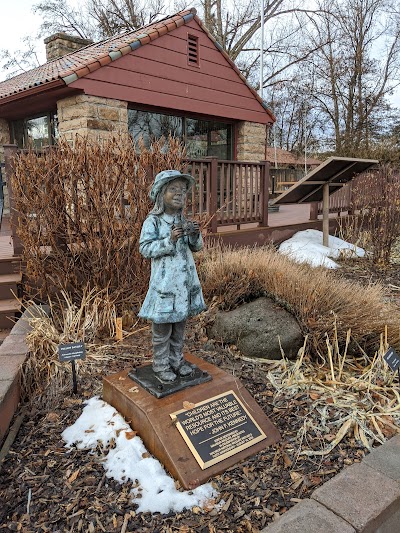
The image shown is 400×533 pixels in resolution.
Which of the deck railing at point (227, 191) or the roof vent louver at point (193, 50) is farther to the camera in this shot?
the roof vent louver at point (193, 50)

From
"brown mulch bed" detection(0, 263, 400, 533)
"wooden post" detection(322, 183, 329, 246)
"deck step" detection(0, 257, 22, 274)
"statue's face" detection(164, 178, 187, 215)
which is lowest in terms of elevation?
"brown mulch bed" detection(0, 263, 400, 533)

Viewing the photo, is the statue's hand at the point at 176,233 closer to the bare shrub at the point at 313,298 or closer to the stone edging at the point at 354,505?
the stone edging at the point at 354,505

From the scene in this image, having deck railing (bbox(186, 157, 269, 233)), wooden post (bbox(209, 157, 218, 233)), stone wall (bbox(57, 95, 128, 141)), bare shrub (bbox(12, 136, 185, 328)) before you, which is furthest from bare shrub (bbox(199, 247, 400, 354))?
stone wall (bbox(57, 95, 128, 141))

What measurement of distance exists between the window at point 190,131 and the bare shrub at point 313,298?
5.10m

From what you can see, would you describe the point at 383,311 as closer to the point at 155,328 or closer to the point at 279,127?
the point at 155,328

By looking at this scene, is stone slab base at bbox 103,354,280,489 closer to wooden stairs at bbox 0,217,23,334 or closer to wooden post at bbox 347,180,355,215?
wooden stairs at bbox 0,217,23,334

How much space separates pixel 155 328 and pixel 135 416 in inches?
20.8

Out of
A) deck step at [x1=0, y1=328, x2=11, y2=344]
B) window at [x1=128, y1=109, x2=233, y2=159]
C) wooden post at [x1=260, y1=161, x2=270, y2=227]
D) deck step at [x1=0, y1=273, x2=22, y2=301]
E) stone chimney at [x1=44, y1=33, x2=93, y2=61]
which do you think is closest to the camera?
deck step at [x1=0, y1=328, x2=11, y2=344]

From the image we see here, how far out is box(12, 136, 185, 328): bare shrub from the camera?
3900mm

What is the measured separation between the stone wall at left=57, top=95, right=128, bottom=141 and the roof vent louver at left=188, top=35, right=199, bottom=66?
2447 mm

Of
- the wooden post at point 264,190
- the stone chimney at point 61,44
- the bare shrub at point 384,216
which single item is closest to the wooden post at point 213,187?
the wooden post at point 264,190

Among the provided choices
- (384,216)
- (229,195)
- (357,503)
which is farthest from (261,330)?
(384,216)

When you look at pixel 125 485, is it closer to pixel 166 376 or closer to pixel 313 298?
pixel 166 376

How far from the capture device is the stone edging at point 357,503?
1.79 m
